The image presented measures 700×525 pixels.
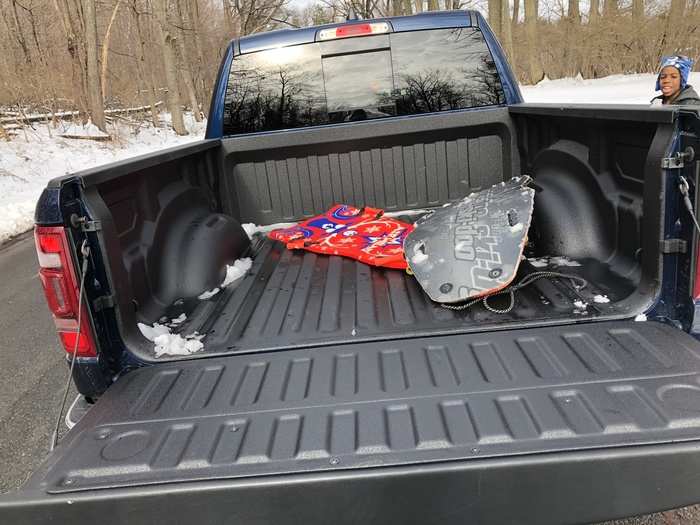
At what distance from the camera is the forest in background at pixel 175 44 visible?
66.5 feet

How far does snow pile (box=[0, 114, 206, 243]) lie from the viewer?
1057 cm

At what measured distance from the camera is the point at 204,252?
10.1 feet

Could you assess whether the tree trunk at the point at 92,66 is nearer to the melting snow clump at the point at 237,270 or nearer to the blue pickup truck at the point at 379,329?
the blue pickup truck at the point at 379,329

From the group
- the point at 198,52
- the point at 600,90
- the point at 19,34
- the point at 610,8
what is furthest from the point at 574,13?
the point at 19,34

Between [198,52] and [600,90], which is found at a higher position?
[198,52]

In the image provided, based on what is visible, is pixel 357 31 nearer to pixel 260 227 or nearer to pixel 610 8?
pixel 260 227

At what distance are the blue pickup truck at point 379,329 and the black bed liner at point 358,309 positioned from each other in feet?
0.05

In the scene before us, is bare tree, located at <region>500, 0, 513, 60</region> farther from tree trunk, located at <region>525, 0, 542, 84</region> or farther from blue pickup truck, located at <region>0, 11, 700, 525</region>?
blue pickup truck, located at <region>0, 11, 700, 525</region>

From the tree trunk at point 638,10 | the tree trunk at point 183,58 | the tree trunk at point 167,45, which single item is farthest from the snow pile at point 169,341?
the tree trunk at point 638,10

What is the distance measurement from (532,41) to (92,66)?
70.3ft

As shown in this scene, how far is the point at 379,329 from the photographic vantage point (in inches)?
96.0

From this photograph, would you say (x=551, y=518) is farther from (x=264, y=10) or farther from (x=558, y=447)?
(x=264, y=10)

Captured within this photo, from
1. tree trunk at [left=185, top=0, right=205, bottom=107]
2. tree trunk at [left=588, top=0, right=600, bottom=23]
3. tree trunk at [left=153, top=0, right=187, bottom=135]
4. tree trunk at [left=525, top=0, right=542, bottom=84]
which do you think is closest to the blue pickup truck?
tree trunk at [left=153, top=0, right=187, bottom=135]

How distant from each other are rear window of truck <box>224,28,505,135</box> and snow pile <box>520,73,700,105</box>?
12940 millimetres
